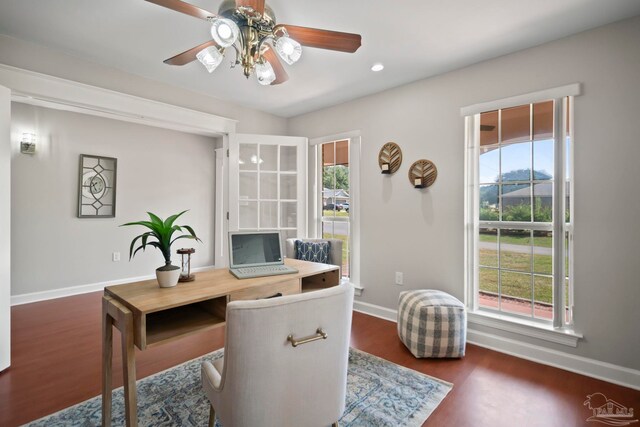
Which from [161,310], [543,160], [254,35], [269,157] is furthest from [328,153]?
[161,310]

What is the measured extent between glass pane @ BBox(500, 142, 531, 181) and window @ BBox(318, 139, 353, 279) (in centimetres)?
163

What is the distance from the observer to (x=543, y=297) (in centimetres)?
256

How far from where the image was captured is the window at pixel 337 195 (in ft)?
12.6

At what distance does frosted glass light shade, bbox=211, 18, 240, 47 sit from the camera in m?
1.39

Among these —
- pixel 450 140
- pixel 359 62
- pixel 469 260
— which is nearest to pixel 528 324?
pixel 469 260

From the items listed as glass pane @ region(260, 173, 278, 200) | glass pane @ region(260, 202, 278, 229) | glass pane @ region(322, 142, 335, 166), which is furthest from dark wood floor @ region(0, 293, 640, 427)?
glass pane @ region(322, 142, 335, 166)

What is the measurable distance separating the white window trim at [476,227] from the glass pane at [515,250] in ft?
0.69

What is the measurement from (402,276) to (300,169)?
73.6 inches

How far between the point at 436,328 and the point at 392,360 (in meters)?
0.43

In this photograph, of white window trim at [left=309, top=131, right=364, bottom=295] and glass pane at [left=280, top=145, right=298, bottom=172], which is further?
glass pane at [left=280, top=145, right=298, bottom=172]

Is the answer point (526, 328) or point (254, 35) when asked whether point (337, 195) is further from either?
point (254, 35)

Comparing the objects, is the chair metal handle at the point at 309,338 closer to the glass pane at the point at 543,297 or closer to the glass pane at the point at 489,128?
the glass pane at the point at 543,297

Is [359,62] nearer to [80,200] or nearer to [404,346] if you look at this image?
[404,346]

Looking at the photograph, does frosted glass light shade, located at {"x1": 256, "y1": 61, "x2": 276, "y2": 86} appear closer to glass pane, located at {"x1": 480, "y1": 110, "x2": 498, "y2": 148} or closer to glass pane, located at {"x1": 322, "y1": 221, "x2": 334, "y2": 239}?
glass pane, located at {"x1": 480, "y1": 110, "x2": 498, "y2": 148}
